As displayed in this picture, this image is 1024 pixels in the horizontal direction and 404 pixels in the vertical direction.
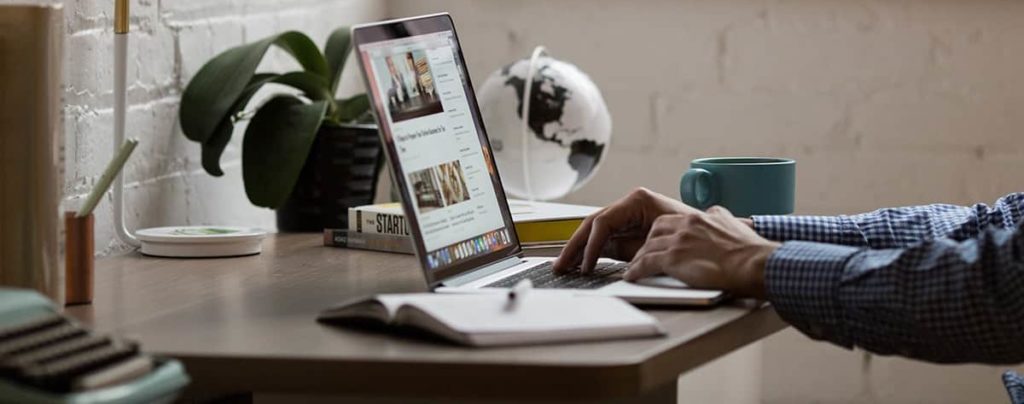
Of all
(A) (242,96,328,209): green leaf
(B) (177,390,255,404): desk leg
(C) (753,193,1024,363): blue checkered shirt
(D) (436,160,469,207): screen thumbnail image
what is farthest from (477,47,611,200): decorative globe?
(B) (177,390,255,404): desk leg

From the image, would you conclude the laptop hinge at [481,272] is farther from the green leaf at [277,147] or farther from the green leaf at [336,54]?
the green leaf at [336,54]

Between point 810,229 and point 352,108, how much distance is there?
63cm

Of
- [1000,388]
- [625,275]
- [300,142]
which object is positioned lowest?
[1000,388]

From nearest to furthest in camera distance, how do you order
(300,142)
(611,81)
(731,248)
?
(731,248) → (300,142) → (611,81)

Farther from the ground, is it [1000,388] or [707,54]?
[707,54]

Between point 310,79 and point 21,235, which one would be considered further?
point 310,79

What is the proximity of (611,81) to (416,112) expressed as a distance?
1.18 m

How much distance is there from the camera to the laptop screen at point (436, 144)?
1.18 m

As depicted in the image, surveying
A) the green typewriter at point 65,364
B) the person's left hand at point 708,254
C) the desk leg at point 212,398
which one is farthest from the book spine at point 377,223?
the green typewriter at point 65,364

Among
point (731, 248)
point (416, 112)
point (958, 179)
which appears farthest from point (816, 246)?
point (958, 179)

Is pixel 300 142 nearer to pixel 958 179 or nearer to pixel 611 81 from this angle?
pixel 611 81

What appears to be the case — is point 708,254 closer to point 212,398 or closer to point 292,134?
point 212,398

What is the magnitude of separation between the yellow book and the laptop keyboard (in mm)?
155

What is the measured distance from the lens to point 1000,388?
2252 mm
